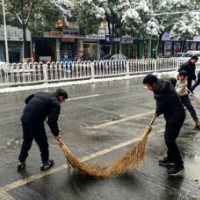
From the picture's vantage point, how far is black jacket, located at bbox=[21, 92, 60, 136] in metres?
3.78

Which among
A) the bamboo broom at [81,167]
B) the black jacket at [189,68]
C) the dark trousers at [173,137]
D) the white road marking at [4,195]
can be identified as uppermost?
the black jacket at [189,68]

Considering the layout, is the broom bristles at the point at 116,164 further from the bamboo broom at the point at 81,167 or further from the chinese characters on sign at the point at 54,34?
the chinese characters on sign at the point at 54,34

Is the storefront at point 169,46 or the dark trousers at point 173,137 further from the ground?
the storefront at point 169,46

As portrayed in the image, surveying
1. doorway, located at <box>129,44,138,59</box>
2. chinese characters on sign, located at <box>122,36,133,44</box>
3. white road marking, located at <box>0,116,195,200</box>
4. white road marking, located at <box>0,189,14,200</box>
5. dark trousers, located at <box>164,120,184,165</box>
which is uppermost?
chinese characters on sign, located at <box>122,36,133,44</box>

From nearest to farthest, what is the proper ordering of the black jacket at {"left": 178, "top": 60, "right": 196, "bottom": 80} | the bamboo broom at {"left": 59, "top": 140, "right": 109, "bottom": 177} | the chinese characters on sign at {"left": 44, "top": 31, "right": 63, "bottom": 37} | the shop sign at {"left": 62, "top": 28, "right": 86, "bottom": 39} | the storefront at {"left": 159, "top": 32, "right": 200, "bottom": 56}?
the bamboo broom at {"left": 59, "top": 140, "right": 109, "bottom": 177}
the black jacket at {"left": 178, "top": 60, "right": 196, "bottom": 80}
the chinese characters on sign at {"left": 44, "top": 31, "right": 63, "bottom": 37}
the shop sign at {"left": 62, "top": 28, "right": 86, "bottom": 39}
the storefront at {"left": 159, "top": 32, "right": 200, "bottom": 56}

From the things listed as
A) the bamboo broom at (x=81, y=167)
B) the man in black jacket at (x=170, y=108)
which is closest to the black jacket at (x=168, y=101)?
the man in black jacket at (x=170, y=108)

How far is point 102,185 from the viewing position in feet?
12.2

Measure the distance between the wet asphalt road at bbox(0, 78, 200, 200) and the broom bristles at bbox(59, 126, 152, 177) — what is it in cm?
9

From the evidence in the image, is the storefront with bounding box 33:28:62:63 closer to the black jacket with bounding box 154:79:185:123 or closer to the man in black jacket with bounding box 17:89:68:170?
the man in black jacket with bounding box 17:89:68:170

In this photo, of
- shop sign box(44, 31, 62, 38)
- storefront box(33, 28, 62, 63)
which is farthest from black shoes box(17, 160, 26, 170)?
shop sign box(44, 31, 62, 38)

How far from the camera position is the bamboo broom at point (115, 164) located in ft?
12.9

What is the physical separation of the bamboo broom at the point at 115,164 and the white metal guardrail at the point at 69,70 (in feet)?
30.4

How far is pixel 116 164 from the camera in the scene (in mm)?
4020

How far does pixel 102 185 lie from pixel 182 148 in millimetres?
1886
